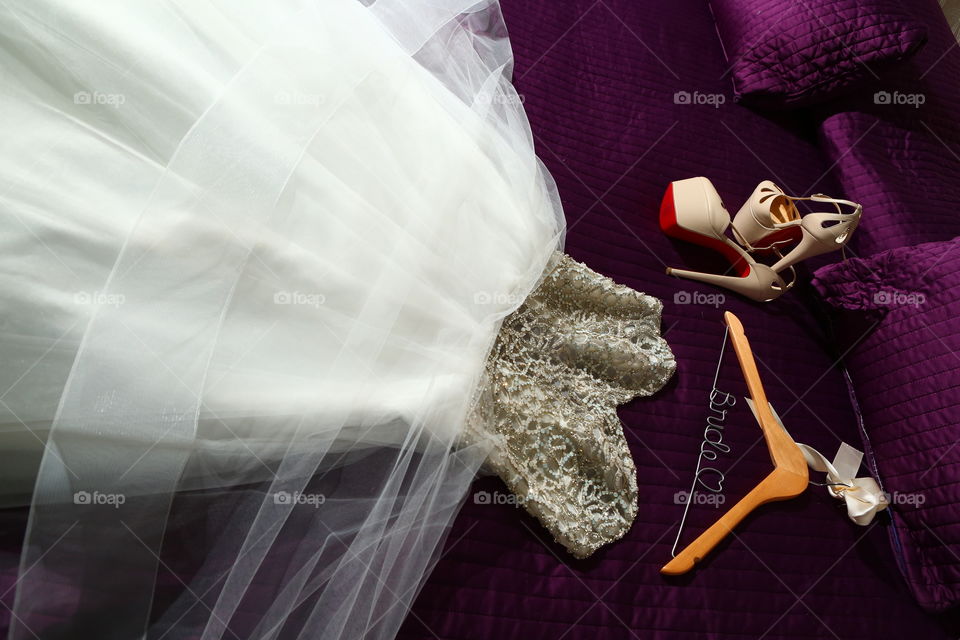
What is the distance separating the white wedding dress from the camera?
625 millimetres

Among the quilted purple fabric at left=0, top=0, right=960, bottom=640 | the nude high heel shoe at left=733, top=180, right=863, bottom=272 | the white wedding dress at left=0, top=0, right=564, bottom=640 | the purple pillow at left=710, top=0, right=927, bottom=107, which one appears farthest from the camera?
the purple pillow at left=710, top=0, right=927, bottom=107

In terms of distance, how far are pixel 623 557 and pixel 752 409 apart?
384 millimetres

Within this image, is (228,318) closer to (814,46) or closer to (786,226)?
(786,226)

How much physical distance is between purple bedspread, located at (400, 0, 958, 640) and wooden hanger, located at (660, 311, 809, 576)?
0.08ft

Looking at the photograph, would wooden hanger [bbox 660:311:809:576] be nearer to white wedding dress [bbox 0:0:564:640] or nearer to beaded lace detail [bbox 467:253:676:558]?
beaded lace detail [bbox 467:253:676:558]

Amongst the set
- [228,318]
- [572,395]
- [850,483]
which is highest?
[228,318]

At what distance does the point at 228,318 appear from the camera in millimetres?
688

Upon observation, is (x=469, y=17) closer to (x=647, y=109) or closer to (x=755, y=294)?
(x=647, y=109)

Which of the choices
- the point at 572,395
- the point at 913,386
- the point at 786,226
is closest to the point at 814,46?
the point at 786,226

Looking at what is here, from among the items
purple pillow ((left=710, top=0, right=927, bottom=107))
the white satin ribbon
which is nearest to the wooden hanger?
the white satin ribbon

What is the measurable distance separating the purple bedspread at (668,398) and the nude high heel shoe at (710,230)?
4 cm

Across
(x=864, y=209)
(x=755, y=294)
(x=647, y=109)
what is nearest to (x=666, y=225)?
(x=755, y=294)

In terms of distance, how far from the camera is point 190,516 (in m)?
0.69

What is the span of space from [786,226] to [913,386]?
36 cm
